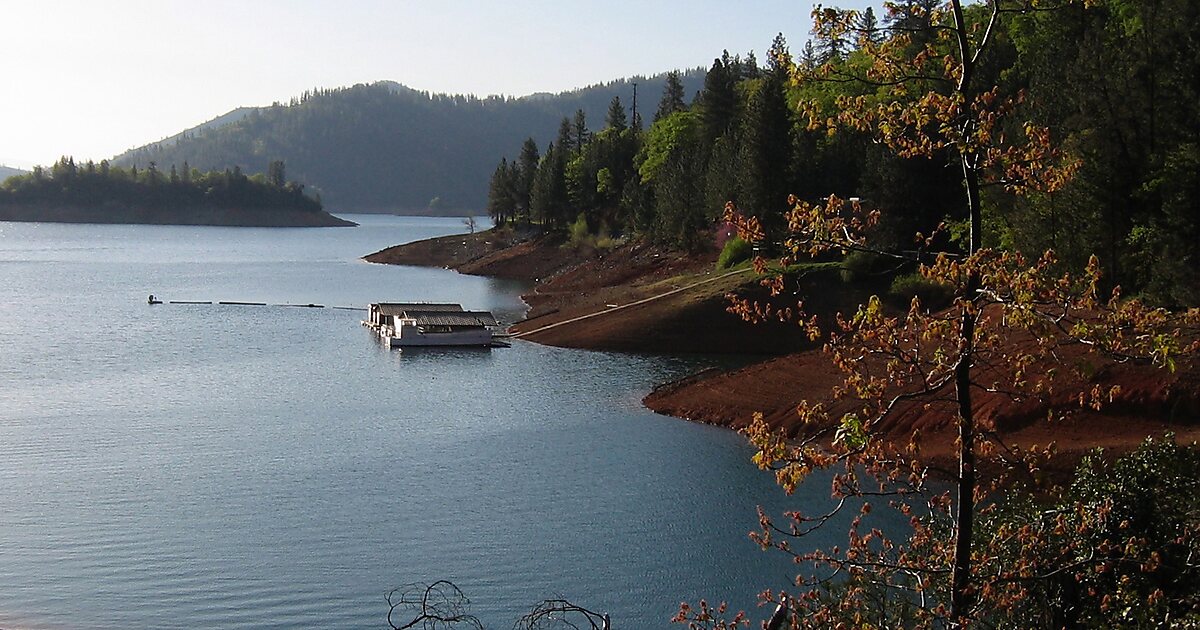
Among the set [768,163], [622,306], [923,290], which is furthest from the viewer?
[768,163]

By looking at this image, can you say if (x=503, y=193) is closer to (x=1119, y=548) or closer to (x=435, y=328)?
(x=435, y=328)

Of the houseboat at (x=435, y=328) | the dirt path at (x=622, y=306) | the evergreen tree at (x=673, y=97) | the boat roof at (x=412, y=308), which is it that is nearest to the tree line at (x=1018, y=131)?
the dirt path at (x=622, y=306)

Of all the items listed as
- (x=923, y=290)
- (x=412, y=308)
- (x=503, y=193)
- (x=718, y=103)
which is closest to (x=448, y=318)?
(x=412, y=308)

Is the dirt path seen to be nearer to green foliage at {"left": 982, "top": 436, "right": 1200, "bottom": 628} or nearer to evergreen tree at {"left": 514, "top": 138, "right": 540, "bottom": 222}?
green foliage at {"left": 982, "top": 436, "right": 1200, "bottom": 628}

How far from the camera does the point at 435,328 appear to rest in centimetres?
7019

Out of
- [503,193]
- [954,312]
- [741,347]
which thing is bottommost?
[741,347]

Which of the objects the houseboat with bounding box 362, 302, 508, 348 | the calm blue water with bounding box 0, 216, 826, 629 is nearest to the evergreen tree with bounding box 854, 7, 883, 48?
the calm blue water with bounding box 0, 216, 826, 629

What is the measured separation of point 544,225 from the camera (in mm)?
143375

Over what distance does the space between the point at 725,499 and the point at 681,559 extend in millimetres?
5790

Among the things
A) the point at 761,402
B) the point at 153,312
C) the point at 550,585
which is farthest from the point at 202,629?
the point at 153,312

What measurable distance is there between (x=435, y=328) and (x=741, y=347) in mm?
18929

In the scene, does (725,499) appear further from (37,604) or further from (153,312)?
(153,312)

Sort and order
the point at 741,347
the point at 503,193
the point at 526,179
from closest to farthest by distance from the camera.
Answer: the point at 741,347 < the point at 526,179 < the point at 503,193

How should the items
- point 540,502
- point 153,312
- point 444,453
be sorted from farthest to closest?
point 153,312 → point 444,453 → point 540,502
